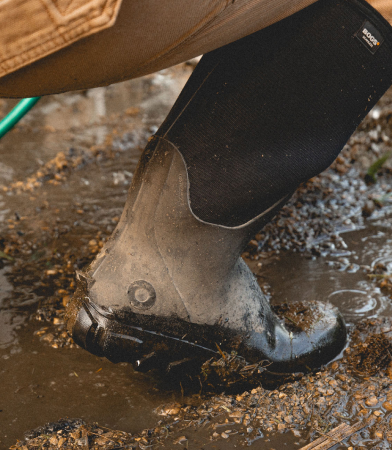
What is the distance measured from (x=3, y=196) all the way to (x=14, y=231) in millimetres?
389

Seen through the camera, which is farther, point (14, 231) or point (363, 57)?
point (14, 231)

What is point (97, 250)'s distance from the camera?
6.27 feet

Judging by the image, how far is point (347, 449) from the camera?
1075mm

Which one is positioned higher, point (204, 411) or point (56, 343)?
point (56, 343)

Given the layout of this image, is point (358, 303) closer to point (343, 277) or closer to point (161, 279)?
point (343, 277)

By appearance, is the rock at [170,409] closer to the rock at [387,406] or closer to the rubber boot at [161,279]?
the rubber boot at [161,279]

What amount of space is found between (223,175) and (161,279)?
0.30 meters

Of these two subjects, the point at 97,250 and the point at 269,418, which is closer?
the point at 269,418

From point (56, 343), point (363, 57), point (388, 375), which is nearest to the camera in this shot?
point (363, 57)

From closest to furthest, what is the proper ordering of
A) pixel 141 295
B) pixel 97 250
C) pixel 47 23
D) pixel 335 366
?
pixel 47 23 → pixel 141 295 → pixel 335 366 → pixel 97 250

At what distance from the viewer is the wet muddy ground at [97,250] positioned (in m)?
1.14

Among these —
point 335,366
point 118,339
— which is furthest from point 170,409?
point 335,366

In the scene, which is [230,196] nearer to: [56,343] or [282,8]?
[282,8]

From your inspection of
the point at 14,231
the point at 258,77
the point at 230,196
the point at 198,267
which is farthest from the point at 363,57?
the point at 14,231
